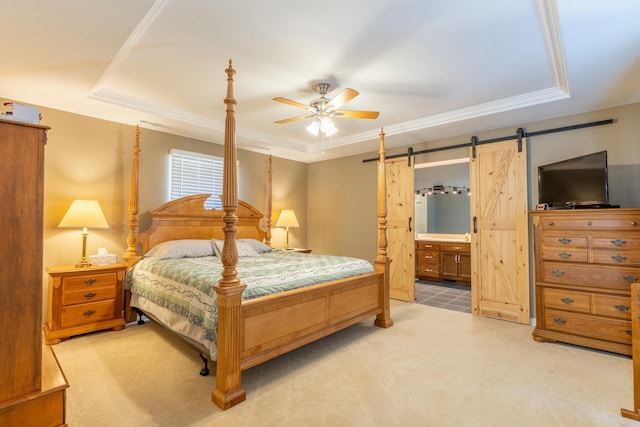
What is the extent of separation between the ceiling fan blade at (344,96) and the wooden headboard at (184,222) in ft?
7.61

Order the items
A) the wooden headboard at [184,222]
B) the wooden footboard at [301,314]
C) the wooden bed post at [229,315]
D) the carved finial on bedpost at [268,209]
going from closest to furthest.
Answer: the wooden bed post at [229,315]
the wooden footboard at [301,314]
the wooden headboard at [184,222]
the carved finial on bedpost at [268,209]

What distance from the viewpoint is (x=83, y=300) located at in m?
3.28

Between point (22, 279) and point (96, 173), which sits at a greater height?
point (96, 173)

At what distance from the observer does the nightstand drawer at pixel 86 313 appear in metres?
3.17

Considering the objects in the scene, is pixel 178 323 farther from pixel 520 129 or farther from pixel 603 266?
pixel 520 129

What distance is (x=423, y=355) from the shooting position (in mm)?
2879

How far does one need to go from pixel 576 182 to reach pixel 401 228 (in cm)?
235

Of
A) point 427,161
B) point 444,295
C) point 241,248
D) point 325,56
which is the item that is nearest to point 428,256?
point 444,295

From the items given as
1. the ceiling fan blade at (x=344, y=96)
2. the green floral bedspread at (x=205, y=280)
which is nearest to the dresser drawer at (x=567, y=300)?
the green floral bedspread at (x=205, y=280)

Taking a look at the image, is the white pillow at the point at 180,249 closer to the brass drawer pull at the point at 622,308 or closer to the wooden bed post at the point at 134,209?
the wooden bed post at the point at 134,209

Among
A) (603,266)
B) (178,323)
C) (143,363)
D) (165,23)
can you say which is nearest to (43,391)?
(178,323)

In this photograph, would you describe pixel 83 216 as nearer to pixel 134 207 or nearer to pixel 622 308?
pixel 134 207

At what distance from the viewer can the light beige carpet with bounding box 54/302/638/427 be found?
1.97 meters

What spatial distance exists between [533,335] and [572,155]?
2.11 metres
